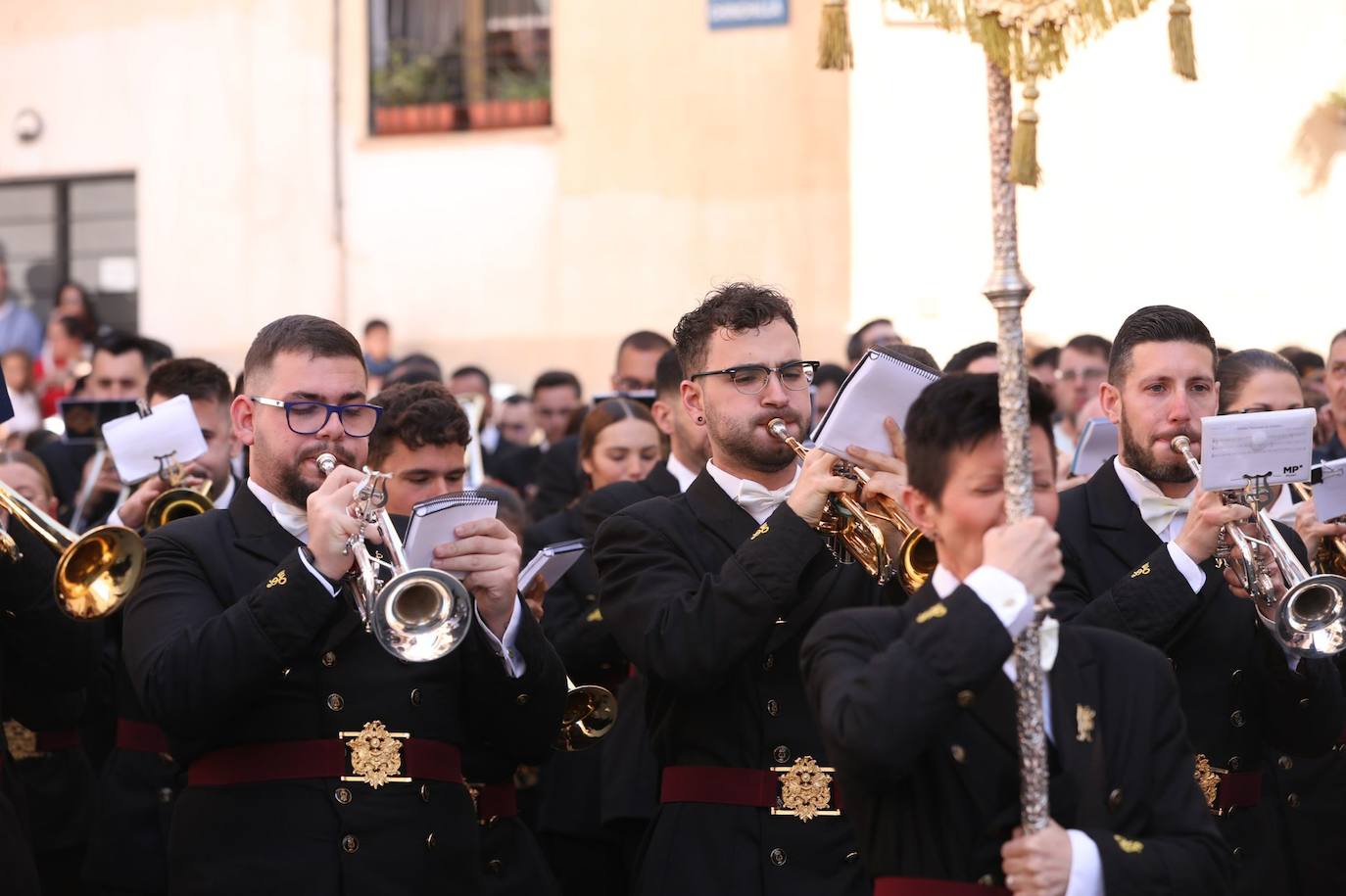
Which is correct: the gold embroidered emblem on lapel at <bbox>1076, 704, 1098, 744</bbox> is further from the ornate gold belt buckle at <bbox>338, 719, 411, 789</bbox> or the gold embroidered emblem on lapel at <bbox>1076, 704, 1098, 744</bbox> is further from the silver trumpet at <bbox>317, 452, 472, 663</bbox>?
the ornate gold belt buckle at <bbox>338, 719, 411, 789</bbox>

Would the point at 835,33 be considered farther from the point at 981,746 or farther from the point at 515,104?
the point at 515,104

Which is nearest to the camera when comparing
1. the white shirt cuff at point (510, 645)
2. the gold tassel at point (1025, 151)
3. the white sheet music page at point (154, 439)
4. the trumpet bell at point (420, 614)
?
the gold tassel at point (1025, 151)

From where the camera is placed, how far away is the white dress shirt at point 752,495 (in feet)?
17.7

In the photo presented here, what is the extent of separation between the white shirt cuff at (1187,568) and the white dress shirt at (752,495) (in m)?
1.02

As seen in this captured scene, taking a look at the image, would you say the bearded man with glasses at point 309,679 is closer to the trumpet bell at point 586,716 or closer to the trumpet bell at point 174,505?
the trumpet bell at point 586,716

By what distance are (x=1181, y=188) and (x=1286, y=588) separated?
340 inches

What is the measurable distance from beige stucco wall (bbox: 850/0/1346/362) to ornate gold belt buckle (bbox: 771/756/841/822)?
29.4ft

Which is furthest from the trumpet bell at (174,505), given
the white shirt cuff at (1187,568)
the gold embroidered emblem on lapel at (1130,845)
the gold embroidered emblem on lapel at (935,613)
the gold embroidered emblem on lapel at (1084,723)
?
the gold embroidered emblem on lapel at (1130,845)

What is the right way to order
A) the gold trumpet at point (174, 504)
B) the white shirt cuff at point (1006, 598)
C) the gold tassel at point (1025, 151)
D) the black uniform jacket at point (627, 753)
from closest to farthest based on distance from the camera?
the white shirt cuff at point (1006, 598) < the gold tassel at point (1025, 151) < the black uniform jacket at point (627, 753) < the gold trumpet at point (174, 504)

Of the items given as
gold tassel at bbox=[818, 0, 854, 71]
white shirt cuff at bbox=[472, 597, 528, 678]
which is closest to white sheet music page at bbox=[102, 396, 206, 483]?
white shirt cuff at bbox=[472, 597, 528, 678]

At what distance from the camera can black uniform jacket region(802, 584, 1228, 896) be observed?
363 centimetres

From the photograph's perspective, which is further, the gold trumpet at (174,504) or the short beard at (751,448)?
the gold trumpet at (174,504)

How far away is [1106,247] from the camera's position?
45.0 ft

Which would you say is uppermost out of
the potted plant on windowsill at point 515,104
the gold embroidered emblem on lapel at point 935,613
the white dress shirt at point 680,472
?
the potted plant on windowsill at point 515,104
